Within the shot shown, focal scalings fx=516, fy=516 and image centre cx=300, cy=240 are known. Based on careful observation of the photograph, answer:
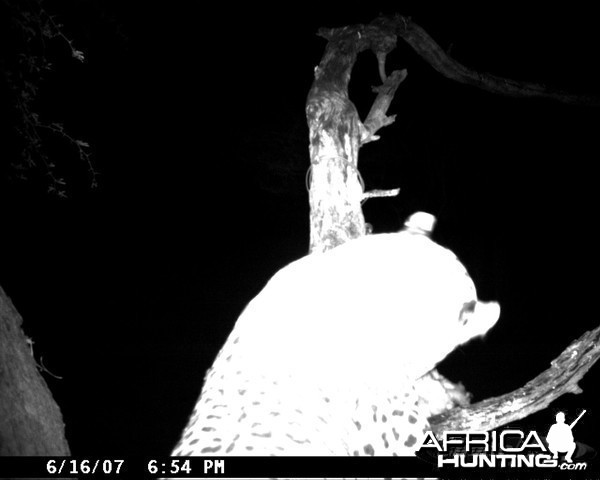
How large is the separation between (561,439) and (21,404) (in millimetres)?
2426

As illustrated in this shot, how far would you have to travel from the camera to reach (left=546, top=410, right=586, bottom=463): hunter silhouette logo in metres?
2.50

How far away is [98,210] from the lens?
1403cm

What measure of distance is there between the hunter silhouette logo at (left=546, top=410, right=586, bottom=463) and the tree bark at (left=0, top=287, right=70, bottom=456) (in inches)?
86.7

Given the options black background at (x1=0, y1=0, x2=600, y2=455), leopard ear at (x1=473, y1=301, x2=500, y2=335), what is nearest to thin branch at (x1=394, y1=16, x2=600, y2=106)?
black background at (x1=0, y1=0, x2=600, y2=455)

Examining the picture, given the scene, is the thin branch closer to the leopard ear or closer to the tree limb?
the tree limb

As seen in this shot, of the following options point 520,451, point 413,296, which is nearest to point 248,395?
point 413,296

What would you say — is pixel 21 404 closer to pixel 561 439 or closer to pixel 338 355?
pixel 338 355

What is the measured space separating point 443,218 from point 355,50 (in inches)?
361

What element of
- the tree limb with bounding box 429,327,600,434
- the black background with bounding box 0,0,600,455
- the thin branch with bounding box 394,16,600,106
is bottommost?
the tree limb with bounding box 429,327,600,434

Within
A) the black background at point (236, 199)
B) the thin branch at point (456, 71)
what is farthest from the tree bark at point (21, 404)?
the black background at point (236, 199)

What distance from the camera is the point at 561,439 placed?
2.57 m

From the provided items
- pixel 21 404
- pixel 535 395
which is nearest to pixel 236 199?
pixel 535 395

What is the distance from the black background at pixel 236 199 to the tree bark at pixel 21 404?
182 inches

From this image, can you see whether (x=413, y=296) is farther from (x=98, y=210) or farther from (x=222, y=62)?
(x=98, y=210)
